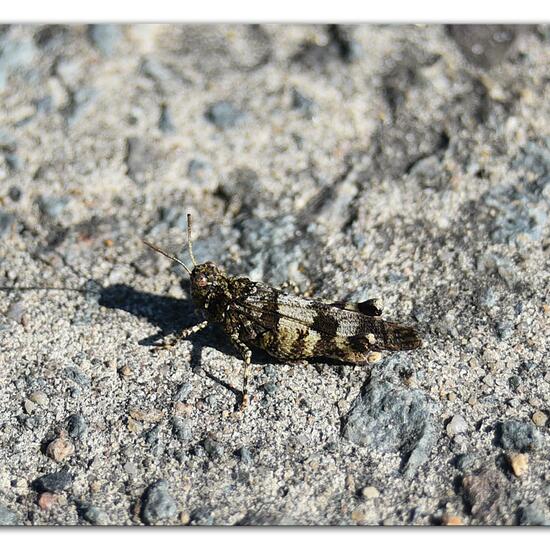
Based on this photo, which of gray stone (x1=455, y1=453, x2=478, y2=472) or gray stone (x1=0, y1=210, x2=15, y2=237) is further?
gray stone (x1=0, y1=210, x2=15, y2=237)

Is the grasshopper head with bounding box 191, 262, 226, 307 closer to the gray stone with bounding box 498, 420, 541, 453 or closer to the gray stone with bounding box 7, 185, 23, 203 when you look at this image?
the gray stone with bounding box 7, 185, 23, 203

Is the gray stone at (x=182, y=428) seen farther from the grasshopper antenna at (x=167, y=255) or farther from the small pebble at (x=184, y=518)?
the grasshopper antenna at (x=167, y=255)

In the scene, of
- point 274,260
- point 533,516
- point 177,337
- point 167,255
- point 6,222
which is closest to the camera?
point 533,516

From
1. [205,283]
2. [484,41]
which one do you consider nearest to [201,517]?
[205,283]

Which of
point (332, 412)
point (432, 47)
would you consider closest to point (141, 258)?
point (332, 412)

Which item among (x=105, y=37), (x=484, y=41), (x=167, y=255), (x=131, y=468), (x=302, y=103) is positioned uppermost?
Answer: (x=484, y=41)

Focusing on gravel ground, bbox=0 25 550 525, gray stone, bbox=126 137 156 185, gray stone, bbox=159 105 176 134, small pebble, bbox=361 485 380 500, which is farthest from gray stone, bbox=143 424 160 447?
gray stone, bbox=159 105 176 134

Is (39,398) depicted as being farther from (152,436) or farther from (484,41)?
(484,41)
